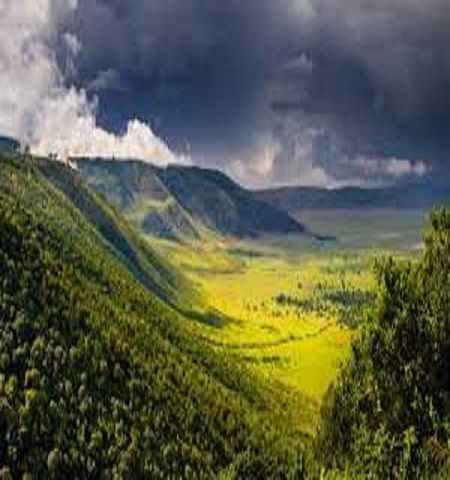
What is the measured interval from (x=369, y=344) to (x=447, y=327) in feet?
21.8

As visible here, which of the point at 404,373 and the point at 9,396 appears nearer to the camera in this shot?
the point at 404,373

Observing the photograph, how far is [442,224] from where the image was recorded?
8262 cm

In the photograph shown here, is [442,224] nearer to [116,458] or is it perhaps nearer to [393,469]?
[393,469]

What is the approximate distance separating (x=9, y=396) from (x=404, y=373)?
12756cm

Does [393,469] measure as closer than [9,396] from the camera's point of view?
Yes

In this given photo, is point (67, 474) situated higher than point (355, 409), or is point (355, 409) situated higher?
point (355, 409)

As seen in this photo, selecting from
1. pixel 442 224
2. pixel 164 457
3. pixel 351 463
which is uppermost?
pixel 442 224

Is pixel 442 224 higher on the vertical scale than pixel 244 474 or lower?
higher

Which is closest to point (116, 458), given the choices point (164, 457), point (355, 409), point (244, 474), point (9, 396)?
point (164, 457)

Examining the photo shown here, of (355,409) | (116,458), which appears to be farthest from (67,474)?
(355,409)

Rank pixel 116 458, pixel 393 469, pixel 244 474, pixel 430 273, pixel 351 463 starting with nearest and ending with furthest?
pixel 393 469 < pixel 351 463 < pixel 430 273 < pixel 244 474 < pixel 116 458

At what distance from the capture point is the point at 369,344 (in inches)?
3051

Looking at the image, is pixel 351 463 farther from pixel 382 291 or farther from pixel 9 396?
pixel 9 396

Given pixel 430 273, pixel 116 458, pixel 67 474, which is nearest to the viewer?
pixel 430 273
